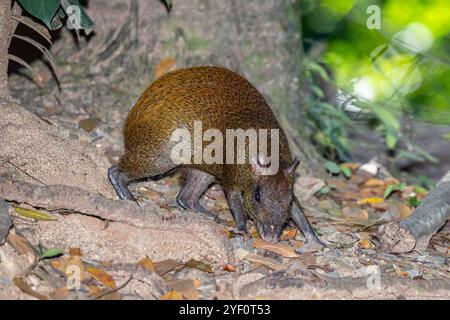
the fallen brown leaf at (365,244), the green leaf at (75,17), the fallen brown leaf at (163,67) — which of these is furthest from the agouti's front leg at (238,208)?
the green leaf at (75,17)

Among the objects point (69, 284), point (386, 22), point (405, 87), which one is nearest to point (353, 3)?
point (386, 22)

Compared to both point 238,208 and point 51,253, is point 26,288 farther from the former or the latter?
point 238,208

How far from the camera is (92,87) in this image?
6496 millimetres

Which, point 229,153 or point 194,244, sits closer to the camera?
point 194,244

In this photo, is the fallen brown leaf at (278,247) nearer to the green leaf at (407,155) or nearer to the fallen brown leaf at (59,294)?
the fallen brown leaf at (59,294)

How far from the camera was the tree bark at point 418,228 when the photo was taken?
17.1ft

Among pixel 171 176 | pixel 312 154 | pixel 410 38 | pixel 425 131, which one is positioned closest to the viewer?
pixel 171 176

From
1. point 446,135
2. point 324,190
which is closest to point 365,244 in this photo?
point 324,190

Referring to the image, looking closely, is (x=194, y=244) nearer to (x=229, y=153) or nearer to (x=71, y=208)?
(x=71, y=208)

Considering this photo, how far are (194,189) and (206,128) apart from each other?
23.7 inches

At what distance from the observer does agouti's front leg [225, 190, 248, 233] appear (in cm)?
542

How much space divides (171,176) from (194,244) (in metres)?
1.81

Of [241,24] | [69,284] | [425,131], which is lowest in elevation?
[425,131]

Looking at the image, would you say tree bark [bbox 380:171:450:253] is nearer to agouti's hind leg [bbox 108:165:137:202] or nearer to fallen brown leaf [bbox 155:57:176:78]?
agouti's hind leg [bbox 108:165:137:202]
